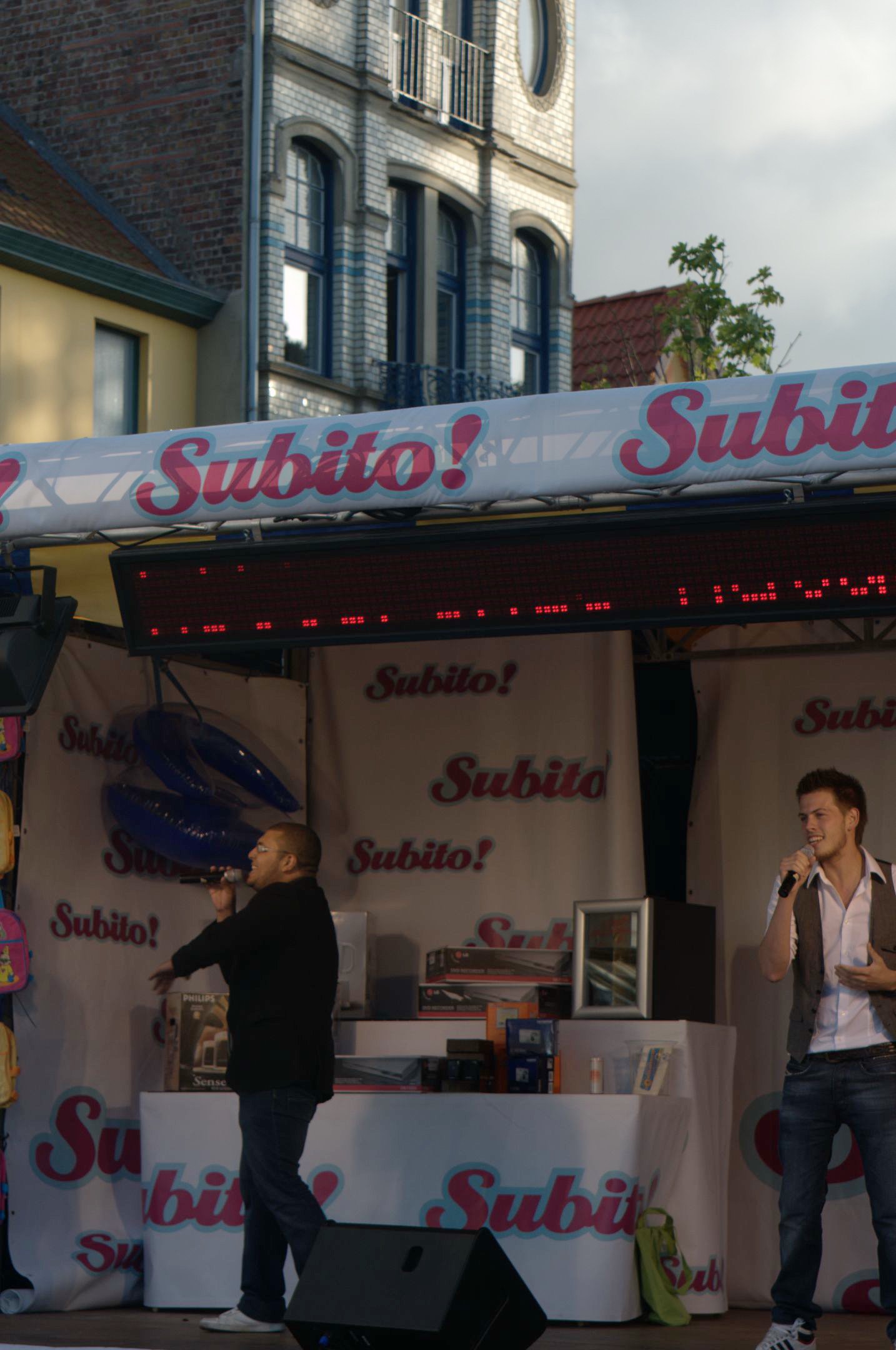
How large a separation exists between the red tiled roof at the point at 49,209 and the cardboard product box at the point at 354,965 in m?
11.6

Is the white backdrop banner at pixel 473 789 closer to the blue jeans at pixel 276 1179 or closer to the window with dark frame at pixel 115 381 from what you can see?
the blue jeans at pixel 276 1179

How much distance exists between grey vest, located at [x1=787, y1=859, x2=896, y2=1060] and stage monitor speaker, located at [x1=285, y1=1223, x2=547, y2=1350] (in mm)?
1260

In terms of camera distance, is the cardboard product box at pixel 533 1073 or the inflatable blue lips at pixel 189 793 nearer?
the cardboard product box at pixel 533 1073

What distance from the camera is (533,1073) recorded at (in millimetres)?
8422

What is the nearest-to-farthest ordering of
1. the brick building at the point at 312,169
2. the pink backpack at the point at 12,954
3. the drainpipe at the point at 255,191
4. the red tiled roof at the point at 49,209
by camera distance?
the pink backpack at the point at 12,954 < the red tiled roof at the point at 49,209 < the drainpipe at the point at 255,191 < the brick building at the point at 312,169

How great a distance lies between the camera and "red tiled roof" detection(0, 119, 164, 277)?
66.8ft

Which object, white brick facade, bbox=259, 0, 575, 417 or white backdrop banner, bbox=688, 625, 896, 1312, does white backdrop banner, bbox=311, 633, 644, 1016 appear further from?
white brick facade, bbox=259, 0, 575, 417

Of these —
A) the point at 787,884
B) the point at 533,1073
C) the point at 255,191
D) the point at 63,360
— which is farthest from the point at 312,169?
the point at 787,884

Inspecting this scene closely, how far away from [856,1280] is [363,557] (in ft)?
12.9

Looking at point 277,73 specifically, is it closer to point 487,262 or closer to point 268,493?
point 487,262

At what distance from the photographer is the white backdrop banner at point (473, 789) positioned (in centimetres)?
965

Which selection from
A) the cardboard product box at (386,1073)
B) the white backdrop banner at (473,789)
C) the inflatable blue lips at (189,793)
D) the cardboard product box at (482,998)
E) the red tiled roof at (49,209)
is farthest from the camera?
the red tiled roof at (49,209)

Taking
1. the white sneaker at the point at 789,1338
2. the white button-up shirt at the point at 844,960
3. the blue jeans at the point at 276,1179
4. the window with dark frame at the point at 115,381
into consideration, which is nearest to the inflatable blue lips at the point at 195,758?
the blue jeans at the point at 276,1179

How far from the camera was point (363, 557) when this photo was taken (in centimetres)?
732
